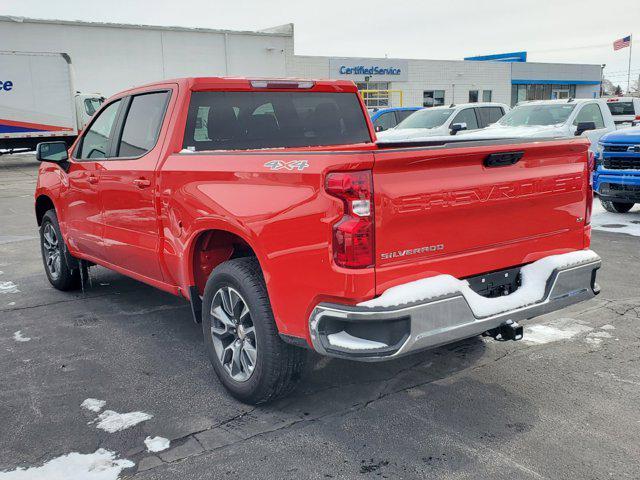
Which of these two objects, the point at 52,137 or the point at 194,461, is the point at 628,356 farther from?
the point at 52,137

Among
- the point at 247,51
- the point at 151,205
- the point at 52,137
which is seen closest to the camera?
the point at 151,205

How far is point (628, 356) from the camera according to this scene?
4.35 m

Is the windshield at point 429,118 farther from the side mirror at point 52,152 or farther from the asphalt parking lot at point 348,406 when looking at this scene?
the side mirror at point 52,152

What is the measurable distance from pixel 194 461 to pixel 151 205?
192cm

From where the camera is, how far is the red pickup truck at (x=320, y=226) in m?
3.01

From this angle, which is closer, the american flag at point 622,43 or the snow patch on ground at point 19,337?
the snow patch on ground at point 19,337

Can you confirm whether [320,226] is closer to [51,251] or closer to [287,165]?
[287,165]

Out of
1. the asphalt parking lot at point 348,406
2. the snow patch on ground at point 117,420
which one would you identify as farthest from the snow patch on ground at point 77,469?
the snow patch on ground at point 117,420

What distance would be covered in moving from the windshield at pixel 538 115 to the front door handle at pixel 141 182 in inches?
408

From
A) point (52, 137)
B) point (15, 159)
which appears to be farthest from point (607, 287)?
point (15, 159)

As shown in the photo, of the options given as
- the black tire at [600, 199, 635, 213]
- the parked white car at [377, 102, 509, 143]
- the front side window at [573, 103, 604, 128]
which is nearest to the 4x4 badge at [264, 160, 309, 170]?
the black tire at [600, 199, 635, 213]

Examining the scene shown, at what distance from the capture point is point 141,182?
14.7 feet

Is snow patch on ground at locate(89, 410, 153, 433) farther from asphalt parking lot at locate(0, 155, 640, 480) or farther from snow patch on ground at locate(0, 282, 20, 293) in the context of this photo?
snow patch on ground at locate(0, 282, 20, 293)

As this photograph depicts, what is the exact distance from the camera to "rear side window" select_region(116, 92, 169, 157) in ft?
15.1
